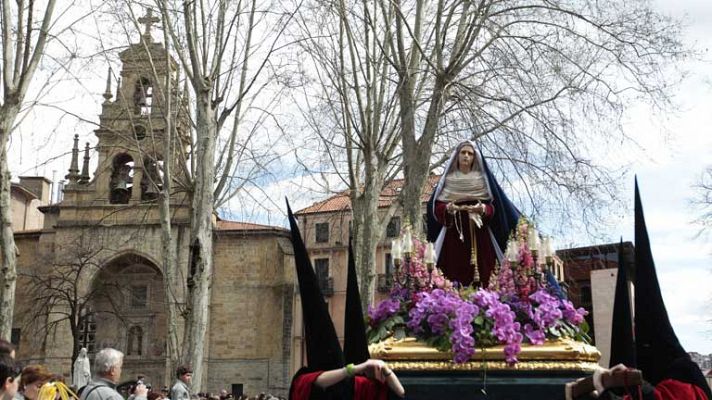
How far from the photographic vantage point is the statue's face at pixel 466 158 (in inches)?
299

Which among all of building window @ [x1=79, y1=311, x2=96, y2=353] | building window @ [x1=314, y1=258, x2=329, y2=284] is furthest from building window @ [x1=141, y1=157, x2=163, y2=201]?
building window @ [x1=314, y1=258, x2=329, y2=284]

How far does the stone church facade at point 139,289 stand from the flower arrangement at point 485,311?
4140 cm

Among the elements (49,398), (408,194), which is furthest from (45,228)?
(49,398)

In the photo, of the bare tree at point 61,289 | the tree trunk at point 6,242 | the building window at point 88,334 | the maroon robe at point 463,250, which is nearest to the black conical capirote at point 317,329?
the maroon robe at point 463,250

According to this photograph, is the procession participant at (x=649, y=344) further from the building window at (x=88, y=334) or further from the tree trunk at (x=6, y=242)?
the building window at (x=88, y=334)

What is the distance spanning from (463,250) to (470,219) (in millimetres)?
385

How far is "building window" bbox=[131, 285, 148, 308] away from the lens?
5020 cm

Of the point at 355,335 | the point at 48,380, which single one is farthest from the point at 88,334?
the point at 355,335

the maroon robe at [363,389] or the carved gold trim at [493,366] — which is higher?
the carved gold trim at [493,366]

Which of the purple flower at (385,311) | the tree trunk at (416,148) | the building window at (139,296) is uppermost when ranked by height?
the tree trunk at (416,148)

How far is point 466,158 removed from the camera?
24.9 feet

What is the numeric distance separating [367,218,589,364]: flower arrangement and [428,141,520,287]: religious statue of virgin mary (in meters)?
0.68

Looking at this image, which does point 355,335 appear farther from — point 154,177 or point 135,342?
point 135,342

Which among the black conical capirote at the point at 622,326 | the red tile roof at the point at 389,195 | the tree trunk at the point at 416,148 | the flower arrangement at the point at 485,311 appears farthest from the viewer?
the red tile roof at the point at 389,195
